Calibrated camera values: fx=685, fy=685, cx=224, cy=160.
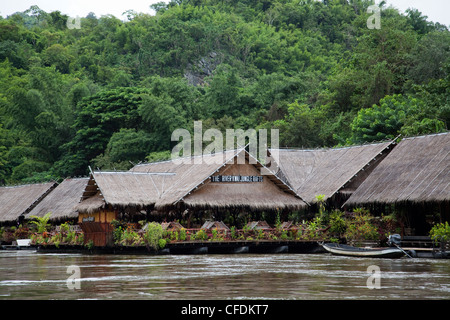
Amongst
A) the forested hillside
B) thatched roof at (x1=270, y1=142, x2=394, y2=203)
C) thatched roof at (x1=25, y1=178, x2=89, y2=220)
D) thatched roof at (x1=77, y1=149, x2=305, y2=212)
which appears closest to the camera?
thatched roof at (x1=77, y1=149, x2=305, y2=212)

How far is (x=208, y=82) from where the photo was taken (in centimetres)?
7238

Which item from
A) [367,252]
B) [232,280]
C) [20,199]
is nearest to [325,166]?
[367,252]

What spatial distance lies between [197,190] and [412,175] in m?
9.26

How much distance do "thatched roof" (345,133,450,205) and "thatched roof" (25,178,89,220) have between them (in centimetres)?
1569

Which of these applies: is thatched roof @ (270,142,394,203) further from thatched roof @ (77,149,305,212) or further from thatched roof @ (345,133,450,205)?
thatched roof @ (77,149,305,212)

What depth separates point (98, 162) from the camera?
5306 cm

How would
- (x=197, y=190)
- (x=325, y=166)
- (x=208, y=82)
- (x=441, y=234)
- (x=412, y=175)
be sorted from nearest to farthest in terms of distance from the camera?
(x=441, y=234) → (x=412, y=175) → (x=197, y=190) → (x=325, y=166) → (x=208, y=82)

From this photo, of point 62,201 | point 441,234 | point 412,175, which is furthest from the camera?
point 62,201

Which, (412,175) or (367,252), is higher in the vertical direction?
(412,175)

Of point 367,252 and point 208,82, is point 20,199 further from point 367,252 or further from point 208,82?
point 208,82

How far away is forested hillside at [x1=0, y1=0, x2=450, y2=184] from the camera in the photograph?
4750cm

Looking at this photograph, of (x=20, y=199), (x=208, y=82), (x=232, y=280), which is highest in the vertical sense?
(x=208, y=82)

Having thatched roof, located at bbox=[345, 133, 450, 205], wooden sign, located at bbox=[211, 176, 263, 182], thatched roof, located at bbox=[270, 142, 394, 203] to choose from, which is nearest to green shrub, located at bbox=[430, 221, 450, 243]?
thatched roof, located at bbox=[345, 133, 450, 205]
